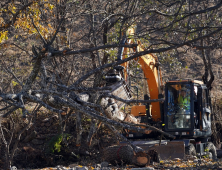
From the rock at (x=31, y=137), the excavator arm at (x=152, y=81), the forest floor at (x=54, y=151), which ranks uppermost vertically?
the excavator arm at (x=152, y=81)

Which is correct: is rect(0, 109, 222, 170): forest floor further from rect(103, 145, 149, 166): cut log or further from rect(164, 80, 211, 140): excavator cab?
rect(103, 145, 149, 166): cut log

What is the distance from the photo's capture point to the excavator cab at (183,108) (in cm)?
1213

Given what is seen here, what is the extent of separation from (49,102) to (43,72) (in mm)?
721

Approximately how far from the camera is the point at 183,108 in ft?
40.1

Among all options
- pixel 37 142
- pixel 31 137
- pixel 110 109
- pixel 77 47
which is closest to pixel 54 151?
pixel 37 142

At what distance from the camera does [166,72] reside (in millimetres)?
23828

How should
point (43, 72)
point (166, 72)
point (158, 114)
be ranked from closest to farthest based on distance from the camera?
point (43, 72) → point (158, 114) → point (166, 72)

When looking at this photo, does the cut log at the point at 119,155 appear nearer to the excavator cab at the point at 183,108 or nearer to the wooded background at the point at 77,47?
the wooded background at the point at 77,47

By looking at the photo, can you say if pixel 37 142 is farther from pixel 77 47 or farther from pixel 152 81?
pixel 152 81

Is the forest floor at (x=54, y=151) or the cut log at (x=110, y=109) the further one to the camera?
the forest floor at (x=54, y=151)

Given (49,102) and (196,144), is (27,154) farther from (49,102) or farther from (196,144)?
(49,102)

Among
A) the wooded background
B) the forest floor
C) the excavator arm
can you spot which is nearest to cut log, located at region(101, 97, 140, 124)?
the wooded background

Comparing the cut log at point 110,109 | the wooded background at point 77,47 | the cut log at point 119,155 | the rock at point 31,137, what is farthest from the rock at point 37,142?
the cut log at point 110,109

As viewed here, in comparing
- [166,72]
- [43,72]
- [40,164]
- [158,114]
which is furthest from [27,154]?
[166,72]
